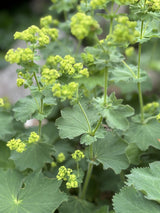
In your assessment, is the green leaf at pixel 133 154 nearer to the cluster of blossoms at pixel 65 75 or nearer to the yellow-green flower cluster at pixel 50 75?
the cluster of blossoms at pixel 65 75

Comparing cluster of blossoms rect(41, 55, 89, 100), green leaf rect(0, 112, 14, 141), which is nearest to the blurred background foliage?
green leaf rect(0, 112, 14, 141)

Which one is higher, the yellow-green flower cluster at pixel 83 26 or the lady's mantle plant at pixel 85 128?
the yellow-green flower cluster at pixel 83 26

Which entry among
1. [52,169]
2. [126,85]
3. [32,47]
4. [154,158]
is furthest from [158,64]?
[32,47]

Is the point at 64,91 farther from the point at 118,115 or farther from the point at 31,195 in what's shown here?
the point at 31,195

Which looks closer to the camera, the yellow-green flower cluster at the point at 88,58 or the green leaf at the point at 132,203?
the green leaf at the point at 132,203

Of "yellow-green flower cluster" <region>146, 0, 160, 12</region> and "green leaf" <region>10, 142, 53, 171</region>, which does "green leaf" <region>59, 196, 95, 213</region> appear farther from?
"yellow-green flower cluster" <region>146, 0, 160, 12</region>

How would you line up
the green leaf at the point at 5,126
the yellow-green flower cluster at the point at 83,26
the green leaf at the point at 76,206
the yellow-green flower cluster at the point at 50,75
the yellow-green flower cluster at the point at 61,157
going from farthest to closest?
1. the green leaf at the point at 5,126
2. the yellow-green flower cluster at the point at 61,157
3. the green leaf at the point at 76,206
4. the yellow-green flower cluster at the point at 50,75
5. the yellow-green flower cluster at the point at 83,26

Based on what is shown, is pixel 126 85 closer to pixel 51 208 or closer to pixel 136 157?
pixel 136 157

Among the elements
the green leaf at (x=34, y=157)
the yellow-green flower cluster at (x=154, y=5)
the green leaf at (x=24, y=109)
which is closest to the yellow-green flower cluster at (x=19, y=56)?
the green leaf at (x=24, y=109)
